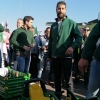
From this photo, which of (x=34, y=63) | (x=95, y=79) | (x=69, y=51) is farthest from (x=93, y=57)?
(x=34, y=63)

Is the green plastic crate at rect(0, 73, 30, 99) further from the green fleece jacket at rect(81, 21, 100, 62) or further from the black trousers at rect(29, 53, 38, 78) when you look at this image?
the black trousers at rect(29, 53, 38, 78)

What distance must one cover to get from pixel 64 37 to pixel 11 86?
1.38m

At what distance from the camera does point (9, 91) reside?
13.2 ft

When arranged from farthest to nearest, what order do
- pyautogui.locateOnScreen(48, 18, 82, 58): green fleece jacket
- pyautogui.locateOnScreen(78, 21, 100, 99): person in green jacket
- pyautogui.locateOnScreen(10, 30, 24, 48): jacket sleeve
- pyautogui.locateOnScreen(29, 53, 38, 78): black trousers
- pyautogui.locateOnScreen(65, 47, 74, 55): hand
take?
1. pyautogui.locateOnScreen(29, 53, 38, 78): black trousers
2. pyautogui.locateOnScreen(10, 30, 24, 48): jacket sleeve
3. pyautogui.locateOnScreen(48, 18, 82, 58): green fleece jacket
4. pyautogui.locateOnScreen(65, 47, 74, 55): hand
5. pyautogui.locateOnScreen(78, 21, 100, 99): person in green jacket

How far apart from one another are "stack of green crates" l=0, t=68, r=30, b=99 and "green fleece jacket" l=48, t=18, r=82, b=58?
2.71 feet

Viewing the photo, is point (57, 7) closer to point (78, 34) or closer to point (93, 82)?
point (78, 34)

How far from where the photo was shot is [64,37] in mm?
3928

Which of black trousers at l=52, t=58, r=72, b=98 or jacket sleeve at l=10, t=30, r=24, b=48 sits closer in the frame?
black trousers at l=52, t=58, r=72, b=98

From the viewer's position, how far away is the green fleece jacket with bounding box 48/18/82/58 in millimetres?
3922

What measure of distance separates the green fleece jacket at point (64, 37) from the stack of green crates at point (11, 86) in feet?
2.71

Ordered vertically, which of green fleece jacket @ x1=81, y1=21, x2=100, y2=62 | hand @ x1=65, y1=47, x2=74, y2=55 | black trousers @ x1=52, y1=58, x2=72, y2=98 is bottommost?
black trousers @ x1=52, y1=58, x2=72, y2=98

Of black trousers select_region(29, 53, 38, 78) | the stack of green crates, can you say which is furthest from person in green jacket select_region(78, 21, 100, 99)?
black trousers select_region(29, 53, 38, 78)

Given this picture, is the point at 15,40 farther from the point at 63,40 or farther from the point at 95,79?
the point at 95,79

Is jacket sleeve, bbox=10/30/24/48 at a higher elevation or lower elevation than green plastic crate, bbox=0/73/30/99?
higher
